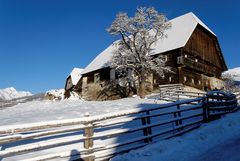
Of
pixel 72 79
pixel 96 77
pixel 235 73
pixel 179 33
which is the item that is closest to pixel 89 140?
pixel 179 33

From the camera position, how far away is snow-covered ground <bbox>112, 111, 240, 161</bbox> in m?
6.90

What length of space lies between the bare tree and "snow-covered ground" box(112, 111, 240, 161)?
23.9 m

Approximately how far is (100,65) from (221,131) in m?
37.4

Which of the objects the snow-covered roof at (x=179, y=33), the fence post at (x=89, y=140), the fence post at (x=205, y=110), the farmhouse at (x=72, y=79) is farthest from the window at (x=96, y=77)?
the fence post at (x=89, y=140)

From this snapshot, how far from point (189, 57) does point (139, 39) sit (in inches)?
287

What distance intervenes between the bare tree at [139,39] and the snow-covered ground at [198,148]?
78.4 ft

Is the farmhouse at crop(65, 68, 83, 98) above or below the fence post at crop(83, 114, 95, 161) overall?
above

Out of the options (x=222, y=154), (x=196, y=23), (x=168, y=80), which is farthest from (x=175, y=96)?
(x=222, y=154)

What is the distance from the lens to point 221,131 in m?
9.59

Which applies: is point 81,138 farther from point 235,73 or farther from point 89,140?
point 235,73

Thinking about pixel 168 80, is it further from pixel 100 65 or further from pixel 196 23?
pixel 100 65

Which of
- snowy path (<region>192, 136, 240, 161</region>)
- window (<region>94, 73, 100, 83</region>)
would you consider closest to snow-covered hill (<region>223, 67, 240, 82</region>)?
window (<region>94, 73, 100, 83</region>)

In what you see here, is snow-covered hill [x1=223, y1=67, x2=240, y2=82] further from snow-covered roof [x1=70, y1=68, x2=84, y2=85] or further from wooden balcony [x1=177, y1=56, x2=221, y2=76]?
snow-covered roof [x1=70, y1=68, x2=84, y2=85]

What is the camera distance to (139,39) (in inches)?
1362
